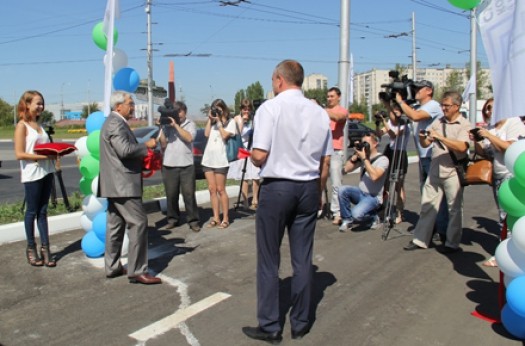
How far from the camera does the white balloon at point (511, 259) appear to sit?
333 cm

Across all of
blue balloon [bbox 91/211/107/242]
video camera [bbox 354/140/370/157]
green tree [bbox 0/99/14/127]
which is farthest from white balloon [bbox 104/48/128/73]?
green tree [bbox 0/99/14/127]

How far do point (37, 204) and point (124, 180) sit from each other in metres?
1.21

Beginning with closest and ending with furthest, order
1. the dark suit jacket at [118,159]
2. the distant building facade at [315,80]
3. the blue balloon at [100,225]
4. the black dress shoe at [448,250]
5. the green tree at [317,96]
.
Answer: the dark suit jacket at [118,159]
the blue balloon at [100,225]
the black dress shoe at [448,250]
the green tree at [317,96]
the distant building facade at [315,80]

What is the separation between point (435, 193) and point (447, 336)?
239 cm

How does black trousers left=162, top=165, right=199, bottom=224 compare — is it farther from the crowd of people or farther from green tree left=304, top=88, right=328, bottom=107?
green tree left=304, top=88, right=328, bottom=107

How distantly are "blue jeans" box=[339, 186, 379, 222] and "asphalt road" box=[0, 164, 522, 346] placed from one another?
406 mm

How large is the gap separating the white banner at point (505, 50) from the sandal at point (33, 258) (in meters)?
4.63

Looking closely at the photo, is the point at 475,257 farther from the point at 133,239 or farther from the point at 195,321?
the point at 133,239

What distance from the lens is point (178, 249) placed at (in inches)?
231

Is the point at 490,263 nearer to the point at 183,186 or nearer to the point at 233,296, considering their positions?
Result: the point at 233,296

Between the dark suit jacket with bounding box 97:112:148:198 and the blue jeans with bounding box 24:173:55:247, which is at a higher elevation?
the dark suit jacket with bounding box 97:112:148:198

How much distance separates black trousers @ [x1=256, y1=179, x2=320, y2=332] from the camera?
3373mm

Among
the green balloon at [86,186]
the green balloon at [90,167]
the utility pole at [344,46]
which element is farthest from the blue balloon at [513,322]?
the utility pole at [344,46]

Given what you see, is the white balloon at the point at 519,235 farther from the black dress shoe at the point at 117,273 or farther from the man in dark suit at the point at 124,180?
the black dress shoe at the point at 117,273
